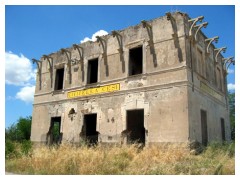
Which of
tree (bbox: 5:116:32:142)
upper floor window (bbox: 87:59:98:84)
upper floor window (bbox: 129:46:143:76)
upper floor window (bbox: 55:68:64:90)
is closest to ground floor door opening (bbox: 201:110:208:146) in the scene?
upper floor window (bbox: 129:46:143:76)

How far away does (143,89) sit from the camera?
40.7 feet

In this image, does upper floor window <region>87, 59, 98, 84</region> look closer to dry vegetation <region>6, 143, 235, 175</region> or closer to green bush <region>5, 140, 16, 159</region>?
green bush <region>5, 140, 16, 159</region>

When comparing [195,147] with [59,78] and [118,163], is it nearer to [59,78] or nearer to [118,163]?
[118,163]

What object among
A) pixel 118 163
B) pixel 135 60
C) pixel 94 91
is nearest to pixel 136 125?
pixel 94 91

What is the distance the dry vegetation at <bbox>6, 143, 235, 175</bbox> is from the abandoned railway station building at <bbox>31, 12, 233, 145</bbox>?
2.03 meters

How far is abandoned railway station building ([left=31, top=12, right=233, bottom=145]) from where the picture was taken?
11469 mm

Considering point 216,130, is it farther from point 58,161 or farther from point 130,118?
point 58,161

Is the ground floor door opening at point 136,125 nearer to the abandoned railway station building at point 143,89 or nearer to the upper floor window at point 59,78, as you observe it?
the abandoned railway station building at point 143,89

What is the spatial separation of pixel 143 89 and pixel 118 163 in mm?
5138

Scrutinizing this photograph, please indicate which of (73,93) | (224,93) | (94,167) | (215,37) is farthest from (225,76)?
(94,167)

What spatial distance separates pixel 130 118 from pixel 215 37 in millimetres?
6408

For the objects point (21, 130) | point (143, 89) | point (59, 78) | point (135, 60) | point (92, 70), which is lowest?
point (21, 130)

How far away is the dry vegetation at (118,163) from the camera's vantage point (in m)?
7.36

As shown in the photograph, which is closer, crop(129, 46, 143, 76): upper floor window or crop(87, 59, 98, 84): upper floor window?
crop(129, 46, 143, 76): upper floor window
